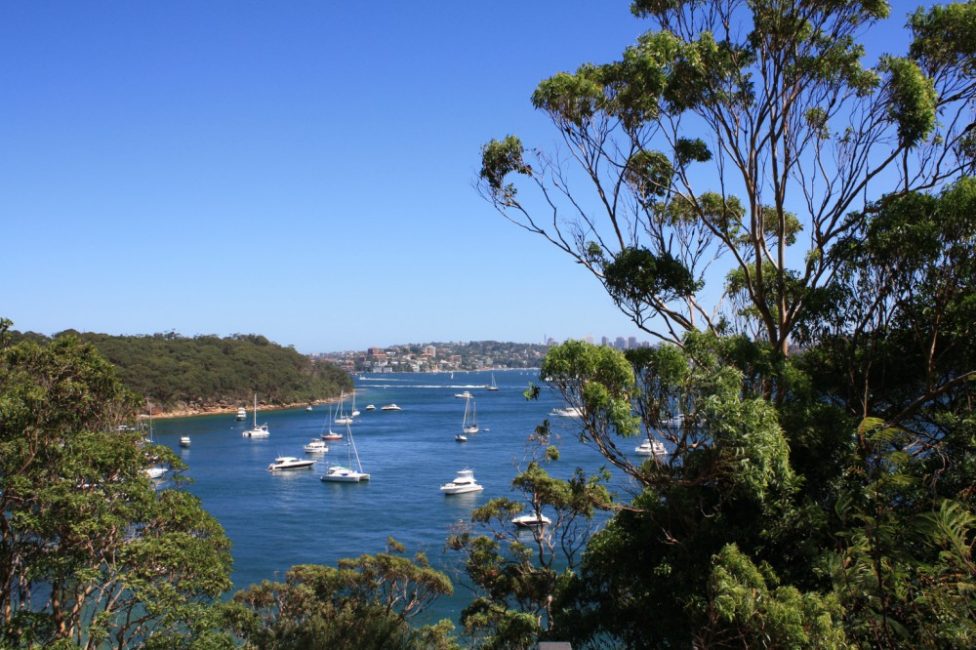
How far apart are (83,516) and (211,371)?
64722mm

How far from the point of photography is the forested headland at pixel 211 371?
61375 millimetres

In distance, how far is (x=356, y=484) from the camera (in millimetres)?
33656

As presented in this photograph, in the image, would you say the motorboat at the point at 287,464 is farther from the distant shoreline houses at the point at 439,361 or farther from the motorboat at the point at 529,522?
the distant shoreline houses at the point at 439,361

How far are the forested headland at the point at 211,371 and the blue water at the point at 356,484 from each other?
3.24m

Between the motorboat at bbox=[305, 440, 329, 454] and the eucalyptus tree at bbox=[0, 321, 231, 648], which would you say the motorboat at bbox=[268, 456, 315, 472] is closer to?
the motorboat at bbox=[305, 440, 329, 454]

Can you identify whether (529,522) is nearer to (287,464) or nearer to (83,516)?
(83,516)

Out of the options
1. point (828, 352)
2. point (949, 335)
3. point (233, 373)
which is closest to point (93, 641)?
point (828, 352)

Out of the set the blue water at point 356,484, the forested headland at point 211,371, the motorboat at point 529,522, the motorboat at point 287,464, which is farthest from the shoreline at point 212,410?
the motorboat at point 529,522

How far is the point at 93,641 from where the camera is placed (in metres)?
7.46

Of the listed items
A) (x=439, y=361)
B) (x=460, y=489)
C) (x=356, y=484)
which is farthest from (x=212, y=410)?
(x=439, y=361)

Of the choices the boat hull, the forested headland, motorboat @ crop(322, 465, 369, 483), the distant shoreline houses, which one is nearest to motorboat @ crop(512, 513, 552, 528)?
the boat hull

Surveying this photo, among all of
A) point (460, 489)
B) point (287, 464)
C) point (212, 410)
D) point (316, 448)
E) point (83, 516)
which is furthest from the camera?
point (212, 410)

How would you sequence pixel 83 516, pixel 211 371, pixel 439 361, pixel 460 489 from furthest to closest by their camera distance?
1. pixel 439 361
2. pixel 211 371
3. pixel 460 489
4. pixel 83 516

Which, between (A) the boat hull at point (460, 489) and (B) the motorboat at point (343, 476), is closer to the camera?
(A) the boat hull at point (460, 489)
